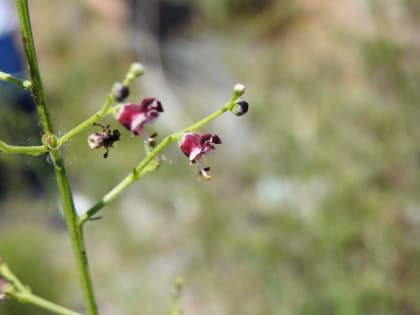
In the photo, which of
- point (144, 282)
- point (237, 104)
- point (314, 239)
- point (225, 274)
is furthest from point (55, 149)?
point (144, 282)

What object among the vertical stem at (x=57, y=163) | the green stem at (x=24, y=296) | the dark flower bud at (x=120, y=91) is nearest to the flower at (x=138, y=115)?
the dark flower bud at (x=120, y=91)

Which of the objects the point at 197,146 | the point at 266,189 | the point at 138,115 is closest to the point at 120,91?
the point at 138,115

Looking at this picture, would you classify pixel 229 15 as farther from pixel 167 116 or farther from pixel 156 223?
pixel 156 223

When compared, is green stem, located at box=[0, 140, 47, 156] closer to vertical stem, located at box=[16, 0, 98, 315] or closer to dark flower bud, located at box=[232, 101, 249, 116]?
vertical stem, located at box=[16, 0, 98, 315]

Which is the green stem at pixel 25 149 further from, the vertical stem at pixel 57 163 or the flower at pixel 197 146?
the flower at pixel 197 146

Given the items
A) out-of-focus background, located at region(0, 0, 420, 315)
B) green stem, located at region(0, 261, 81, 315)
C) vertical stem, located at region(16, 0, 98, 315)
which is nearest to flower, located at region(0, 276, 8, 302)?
green stem, located at region(0, 261, 81, 315)
